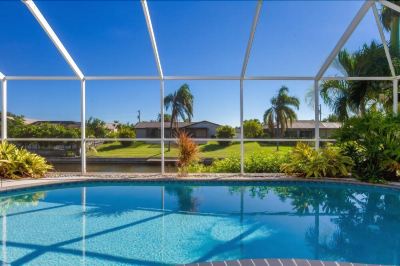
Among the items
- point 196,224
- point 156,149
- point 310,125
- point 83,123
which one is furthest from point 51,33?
point 310,125

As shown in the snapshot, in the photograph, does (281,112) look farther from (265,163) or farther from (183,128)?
(183,128)

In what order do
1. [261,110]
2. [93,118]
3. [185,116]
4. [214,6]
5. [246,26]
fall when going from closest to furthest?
1. [214,6]
2. [246,26]
3. [93,118]
4. [185,116]
5. [261,110]

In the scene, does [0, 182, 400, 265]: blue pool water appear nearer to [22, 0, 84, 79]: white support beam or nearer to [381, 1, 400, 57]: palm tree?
[22, 0, 84, 79]: white support beam

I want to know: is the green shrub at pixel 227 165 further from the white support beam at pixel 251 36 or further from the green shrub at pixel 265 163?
the white support beam at pixel 251 36

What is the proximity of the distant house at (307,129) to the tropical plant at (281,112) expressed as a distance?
0.89ft

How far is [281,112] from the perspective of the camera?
1357cm

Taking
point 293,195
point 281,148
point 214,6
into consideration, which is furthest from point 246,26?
point 293,195

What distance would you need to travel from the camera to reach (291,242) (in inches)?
141

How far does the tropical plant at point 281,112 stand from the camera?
12.8m

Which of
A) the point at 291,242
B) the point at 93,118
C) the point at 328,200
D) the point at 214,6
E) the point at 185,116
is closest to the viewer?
the point at 291,242

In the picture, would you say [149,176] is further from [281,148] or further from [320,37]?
[320,37]

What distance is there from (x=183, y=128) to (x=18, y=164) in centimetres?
488

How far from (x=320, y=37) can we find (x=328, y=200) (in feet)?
18.8

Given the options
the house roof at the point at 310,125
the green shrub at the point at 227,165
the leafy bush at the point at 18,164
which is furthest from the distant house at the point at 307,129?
the leafy bush at the point at 18,164
